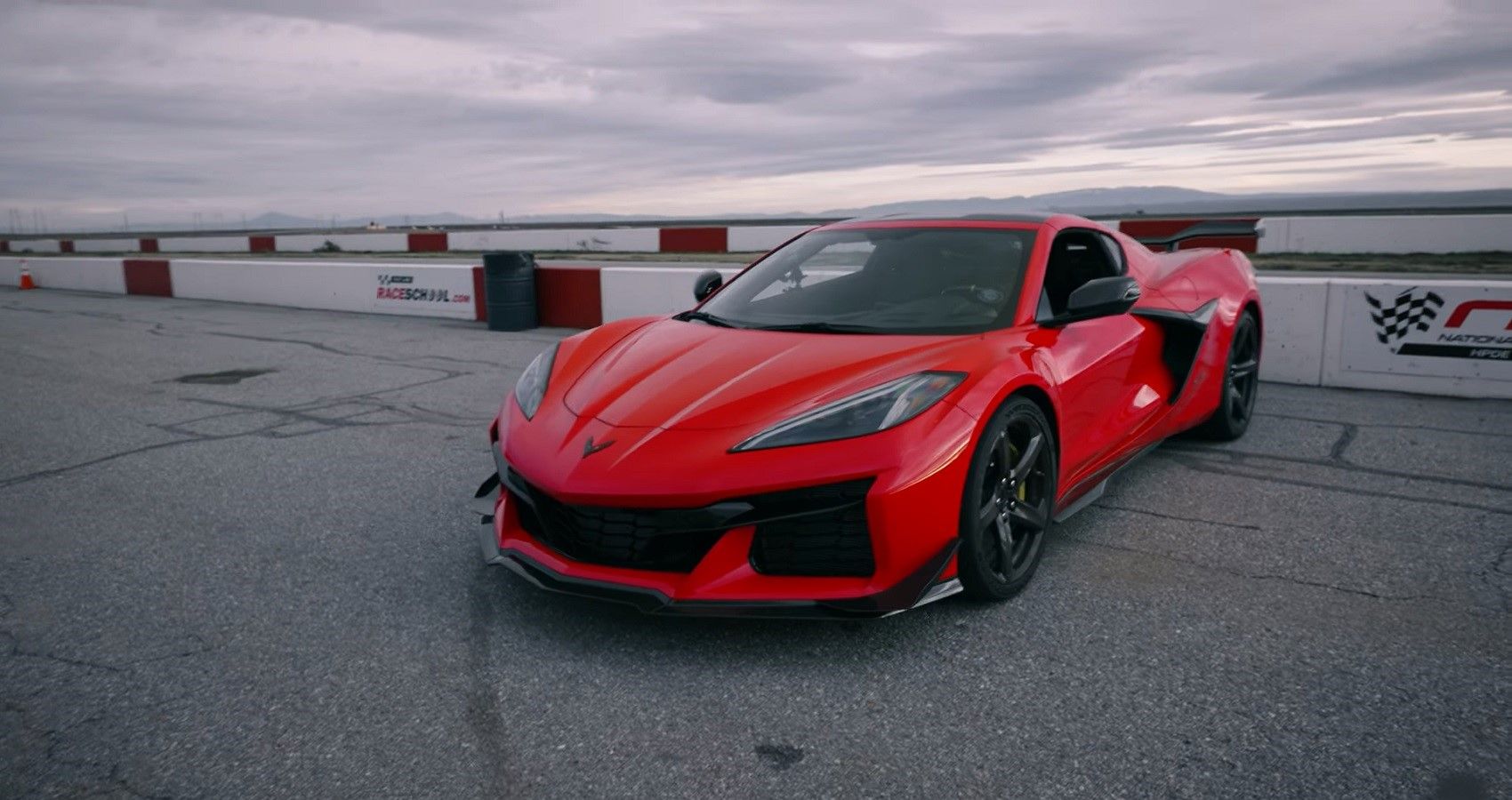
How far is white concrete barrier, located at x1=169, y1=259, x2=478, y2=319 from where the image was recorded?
1247 centimetres

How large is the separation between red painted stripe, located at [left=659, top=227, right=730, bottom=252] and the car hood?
77.2ft

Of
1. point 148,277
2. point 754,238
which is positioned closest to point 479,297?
point 148,277

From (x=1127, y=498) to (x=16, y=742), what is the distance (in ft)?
12.8

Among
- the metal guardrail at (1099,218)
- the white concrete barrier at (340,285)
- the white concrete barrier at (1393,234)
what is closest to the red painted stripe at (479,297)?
the white concrete barrier at (340,285)

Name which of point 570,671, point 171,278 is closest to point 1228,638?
point 570,671

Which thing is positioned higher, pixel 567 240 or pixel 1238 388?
pixel 567 240

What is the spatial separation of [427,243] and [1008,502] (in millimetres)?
32140

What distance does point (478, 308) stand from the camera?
1213cm

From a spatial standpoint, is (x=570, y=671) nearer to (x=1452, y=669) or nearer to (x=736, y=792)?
(x=736, y=792)

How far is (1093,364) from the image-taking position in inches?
150

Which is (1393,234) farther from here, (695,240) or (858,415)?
(858,415)

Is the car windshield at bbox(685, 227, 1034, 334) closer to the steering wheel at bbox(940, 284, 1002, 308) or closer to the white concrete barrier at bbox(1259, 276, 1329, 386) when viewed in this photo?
the steering wheel at bbox(940, 284, 1002, 308)

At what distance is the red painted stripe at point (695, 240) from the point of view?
89.7 feet

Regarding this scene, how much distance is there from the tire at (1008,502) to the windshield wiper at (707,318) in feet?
3.75
